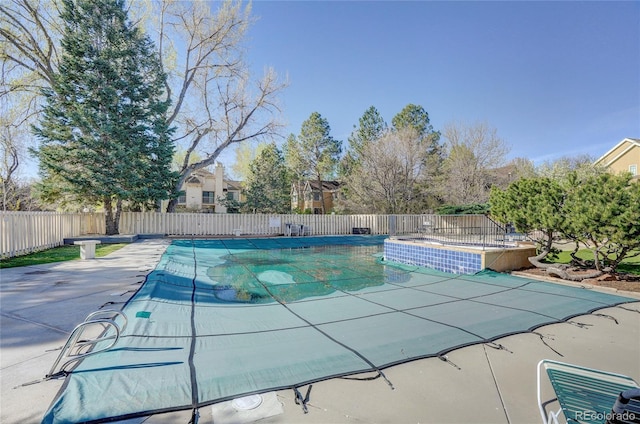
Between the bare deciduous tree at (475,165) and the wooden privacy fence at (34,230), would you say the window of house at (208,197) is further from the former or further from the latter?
the bare deciduous tree at (475,165)

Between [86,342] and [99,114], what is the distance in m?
13.6

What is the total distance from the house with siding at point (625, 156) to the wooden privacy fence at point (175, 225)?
13.8 metres

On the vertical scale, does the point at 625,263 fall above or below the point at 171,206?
below

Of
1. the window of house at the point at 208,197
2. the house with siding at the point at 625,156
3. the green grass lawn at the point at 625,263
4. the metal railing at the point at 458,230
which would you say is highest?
the house with siding at the point at 625,156

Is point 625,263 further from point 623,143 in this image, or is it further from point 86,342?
point 623,143

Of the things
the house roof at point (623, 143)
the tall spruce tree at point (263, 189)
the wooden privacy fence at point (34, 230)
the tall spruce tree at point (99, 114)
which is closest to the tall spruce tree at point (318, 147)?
the tall spruce tree at point (263, 189)

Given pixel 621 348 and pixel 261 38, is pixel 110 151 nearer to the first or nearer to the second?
pixel 261 38

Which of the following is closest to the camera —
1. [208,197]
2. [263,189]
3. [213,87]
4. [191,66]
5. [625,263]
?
[625,263]

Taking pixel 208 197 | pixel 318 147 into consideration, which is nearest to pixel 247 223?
pixel 318 147

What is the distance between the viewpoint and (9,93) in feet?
46.2

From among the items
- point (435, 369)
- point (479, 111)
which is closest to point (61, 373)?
point (435, 369)

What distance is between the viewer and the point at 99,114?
41.8ft

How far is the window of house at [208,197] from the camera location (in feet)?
98.4

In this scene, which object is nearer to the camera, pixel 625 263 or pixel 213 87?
pixel 625 263
